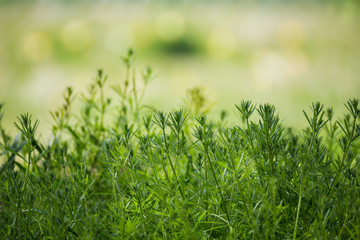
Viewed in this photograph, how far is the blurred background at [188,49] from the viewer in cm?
307

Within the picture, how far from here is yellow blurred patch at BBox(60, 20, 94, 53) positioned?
3.59 metres

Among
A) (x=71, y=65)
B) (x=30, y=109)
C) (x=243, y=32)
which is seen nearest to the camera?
(x=30, y=109)

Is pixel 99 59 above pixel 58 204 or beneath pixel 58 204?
above

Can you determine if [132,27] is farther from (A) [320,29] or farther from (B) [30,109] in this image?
(A) [320,29]

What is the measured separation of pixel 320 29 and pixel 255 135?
3.11m

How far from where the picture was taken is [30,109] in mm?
2914

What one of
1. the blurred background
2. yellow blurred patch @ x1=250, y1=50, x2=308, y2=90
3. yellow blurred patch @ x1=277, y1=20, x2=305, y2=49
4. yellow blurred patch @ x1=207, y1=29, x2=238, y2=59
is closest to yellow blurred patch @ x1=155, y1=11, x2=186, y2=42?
the blurred background

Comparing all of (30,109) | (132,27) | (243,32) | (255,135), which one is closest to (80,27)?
(132,27)

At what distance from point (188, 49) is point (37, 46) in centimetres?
122

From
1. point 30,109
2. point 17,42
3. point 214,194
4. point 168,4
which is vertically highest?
point 168,4

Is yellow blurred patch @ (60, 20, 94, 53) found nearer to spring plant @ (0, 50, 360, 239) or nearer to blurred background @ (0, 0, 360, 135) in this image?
blurred background @ (0, 0, 360, 135)

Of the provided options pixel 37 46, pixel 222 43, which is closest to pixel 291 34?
pixel 222 43

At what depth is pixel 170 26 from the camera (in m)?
3.74

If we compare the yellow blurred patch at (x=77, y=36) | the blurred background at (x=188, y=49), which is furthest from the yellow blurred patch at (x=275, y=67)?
the yellow blurred patch at (x=77, y=36)
